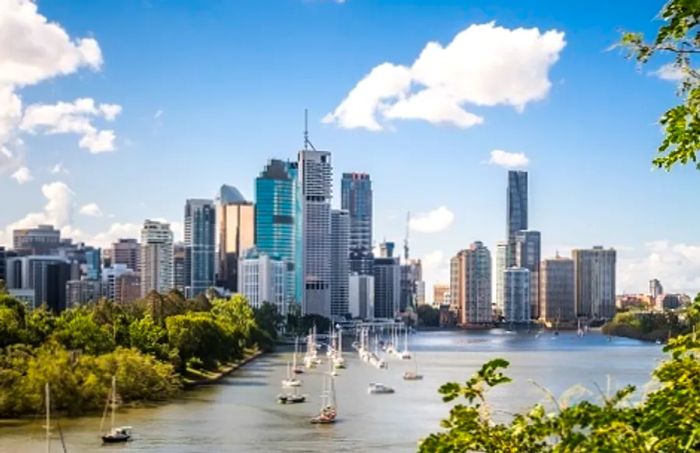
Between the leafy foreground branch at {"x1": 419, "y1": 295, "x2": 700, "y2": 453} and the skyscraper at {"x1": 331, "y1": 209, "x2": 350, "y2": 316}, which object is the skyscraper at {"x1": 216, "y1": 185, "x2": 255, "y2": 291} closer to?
the skyscraper at {"x1": 331, "y1": 209, "x2": 350, "y2": 316}

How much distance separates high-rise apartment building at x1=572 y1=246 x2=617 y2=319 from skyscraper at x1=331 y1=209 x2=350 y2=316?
32.2 meters

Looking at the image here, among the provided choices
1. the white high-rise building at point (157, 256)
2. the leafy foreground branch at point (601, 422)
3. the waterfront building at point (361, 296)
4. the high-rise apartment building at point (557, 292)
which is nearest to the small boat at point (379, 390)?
the leafy foreground branch at point (601, 422)

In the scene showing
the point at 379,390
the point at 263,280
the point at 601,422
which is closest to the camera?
the point at 601,422

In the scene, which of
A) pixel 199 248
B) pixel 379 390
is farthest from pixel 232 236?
pixel 379 390

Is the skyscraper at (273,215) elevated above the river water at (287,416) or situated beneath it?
elevated above

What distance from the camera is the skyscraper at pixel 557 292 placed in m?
150

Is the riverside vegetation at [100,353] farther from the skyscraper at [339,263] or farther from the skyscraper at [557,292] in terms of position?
the skyscraper at [557,292]

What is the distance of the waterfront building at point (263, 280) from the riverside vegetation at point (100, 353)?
62119mm

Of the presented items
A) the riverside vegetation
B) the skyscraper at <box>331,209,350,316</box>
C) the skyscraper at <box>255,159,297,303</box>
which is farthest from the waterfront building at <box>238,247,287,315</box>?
the riverside vegetation

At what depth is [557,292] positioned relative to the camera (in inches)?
5994

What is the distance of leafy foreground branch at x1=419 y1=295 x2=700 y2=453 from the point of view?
11.6ft

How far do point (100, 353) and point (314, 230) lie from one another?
10482 centimetres

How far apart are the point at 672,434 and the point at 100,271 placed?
390ft

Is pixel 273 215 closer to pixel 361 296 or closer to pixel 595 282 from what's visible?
pixel 361 296
